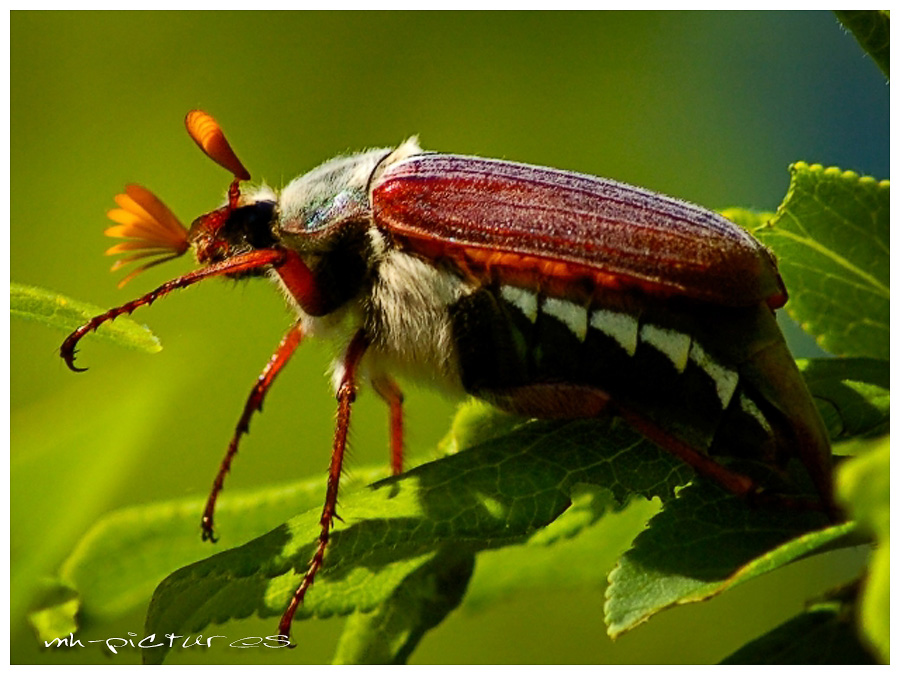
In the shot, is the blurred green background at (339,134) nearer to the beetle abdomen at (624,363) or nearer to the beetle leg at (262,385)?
the beetle leg at (262,385)

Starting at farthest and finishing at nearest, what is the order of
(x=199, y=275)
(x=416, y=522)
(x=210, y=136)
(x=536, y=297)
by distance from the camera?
(x=210, y=136)
(x=199, y=275)
(x=536, y=297)
(x=416, y=522)

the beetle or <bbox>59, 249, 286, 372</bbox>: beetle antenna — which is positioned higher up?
<bbox>59, 249, 286, 372</bbox>: beetle antenna

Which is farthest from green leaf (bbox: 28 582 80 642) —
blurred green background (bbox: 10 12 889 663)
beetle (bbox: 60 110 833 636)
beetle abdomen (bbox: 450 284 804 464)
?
blurred green background (bbox: 10 12 889 663)

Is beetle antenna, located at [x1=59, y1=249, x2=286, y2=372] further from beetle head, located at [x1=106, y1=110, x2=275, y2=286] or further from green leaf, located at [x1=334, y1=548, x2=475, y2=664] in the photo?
green leaf, located at [x1=334, y1=548, x2=475, y2=664]

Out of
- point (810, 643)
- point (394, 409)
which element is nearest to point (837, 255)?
point (810, 643)

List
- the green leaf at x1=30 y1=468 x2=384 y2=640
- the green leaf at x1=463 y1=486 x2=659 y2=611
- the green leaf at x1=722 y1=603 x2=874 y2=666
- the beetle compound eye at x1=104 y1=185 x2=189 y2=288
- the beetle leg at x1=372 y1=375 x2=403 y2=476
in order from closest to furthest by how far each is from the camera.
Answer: the green leaf at x1=722 y1=603 x2=874 y2=666 → the green leaf at x1=30 y1=468 x2=384 y2=640 → the green leaf at x1=463 y1=486 x2=659 y2=611 → the beetle compound eye at x1=104 y1=185 x2=189 y2=288 → the beetle leg at x1=372 y1=375 x2=403 y2=476

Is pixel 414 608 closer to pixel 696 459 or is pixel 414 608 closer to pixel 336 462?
pixel 336 462

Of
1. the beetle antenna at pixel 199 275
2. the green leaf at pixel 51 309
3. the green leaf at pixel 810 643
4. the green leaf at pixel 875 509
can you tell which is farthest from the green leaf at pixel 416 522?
the green leaf at pixel 875 509
